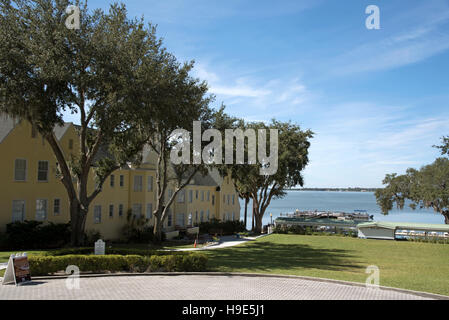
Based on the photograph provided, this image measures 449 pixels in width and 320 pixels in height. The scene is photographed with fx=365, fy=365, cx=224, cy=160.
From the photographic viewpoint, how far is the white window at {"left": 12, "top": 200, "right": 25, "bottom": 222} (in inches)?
990

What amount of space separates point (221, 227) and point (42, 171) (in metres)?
24.2

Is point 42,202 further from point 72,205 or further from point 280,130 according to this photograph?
point 280,130

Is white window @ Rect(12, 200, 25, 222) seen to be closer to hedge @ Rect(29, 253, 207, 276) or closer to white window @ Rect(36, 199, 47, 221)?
white window @ Rect(36, 199, 47, 221)

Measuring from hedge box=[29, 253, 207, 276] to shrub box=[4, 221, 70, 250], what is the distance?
10.7 meters

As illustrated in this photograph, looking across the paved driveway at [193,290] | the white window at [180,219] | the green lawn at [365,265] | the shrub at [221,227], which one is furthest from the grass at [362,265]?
the white window at [180,219]

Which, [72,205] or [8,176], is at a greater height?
[8,176]

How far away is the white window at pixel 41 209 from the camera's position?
87.9 feet

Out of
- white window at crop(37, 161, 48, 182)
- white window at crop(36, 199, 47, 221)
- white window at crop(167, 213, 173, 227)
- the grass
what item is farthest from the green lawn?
white window at crop(167, 213, 173, 227)

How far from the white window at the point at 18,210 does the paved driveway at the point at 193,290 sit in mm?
13731

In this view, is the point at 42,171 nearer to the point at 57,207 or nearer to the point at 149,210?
the point at 57,207

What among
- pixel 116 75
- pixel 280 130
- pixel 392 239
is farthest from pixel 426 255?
pixel 116 75

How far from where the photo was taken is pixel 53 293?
11.8 meters

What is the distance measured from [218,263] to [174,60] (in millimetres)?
12986

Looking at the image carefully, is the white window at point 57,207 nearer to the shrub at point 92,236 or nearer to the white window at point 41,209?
the white window at point 41,209
